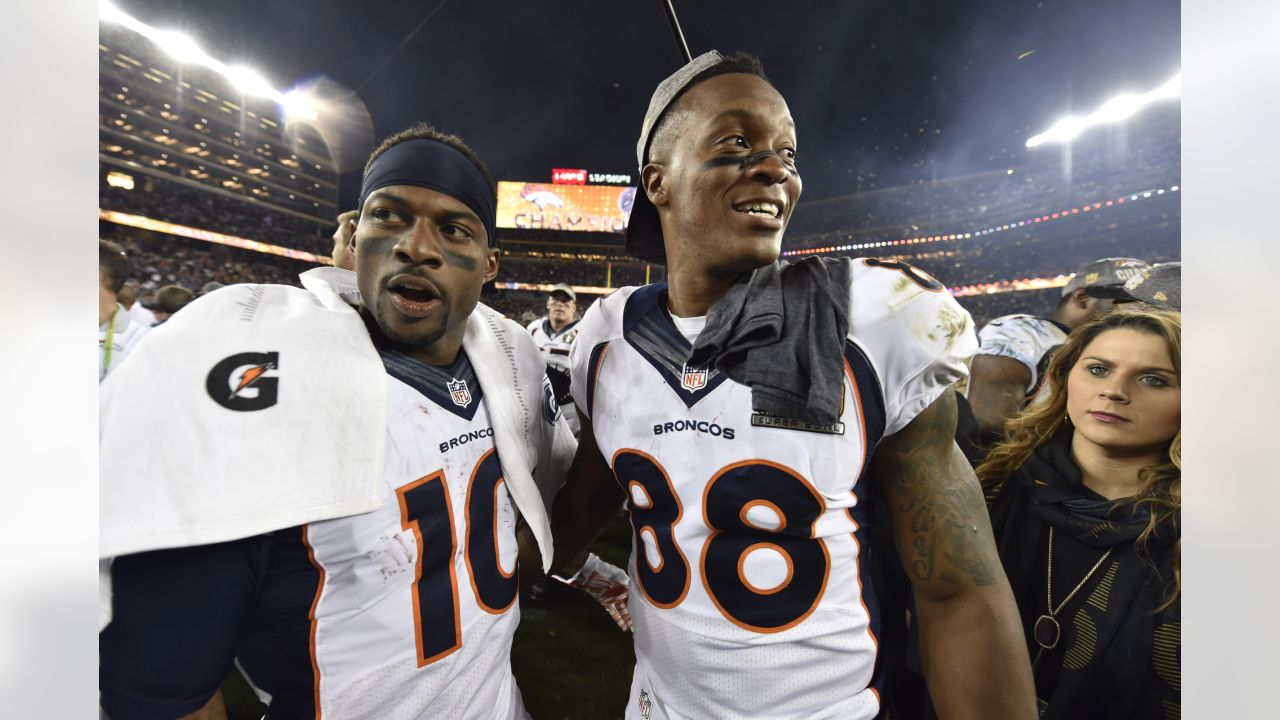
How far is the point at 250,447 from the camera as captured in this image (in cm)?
88

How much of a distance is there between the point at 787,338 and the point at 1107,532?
123 centimetres

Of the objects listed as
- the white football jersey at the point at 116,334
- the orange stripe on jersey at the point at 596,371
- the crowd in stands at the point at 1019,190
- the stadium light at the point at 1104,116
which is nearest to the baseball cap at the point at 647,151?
the orange stripe on jersey at the point at 596,371

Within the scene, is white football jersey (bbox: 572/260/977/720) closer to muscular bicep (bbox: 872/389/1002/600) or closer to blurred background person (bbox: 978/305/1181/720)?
muscular bicep (bbox: 872/389/1002/600)

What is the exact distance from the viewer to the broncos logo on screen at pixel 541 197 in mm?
24438

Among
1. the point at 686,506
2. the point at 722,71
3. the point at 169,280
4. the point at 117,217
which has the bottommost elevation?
the point at 686,506

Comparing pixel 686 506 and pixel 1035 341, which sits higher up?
pixel 1035 341

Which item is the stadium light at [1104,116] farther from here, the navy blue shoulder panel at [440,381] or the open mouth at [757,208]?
the navy blue shoulder panel at [440,381]

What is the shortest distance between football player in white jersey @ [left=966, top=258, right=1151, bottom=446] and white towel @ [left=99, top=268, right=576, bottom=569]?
125 inches

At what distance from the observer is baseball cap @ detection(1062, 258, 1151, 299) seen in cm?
294

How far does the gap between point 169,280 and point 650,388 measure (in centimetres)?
2432

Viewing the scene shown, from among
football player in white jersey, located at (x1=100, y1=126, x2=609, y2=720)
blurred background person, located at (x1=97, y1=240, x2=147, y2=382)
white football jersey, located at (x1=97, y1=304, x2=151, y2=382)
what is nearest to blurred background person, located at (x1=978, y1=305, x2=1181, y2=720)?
football player in white jersey, located at (x1=100, y1=126, x2=609, y2=720)
